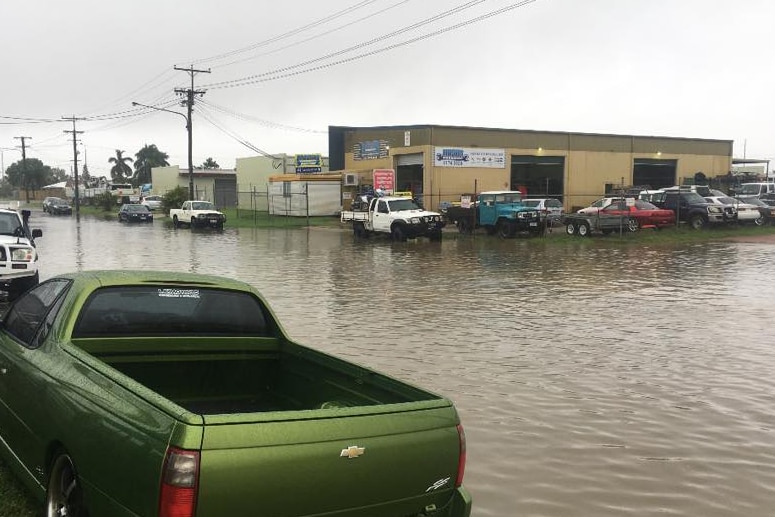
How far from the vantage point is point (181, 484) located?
2.59m

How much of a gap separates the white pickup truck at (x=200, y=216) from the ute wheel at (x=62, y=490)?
40.0m

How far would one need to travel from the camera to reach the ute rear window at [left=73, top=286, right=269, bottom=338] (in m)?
4.31

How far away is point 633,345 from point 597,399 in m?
2.75

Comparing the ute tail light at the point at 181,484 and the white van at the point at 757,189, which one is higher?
the white van at the point at 757,189

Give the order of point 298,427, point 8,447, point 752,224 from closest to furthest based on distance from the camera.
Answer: point 298,427
point 8,447
point 752,224

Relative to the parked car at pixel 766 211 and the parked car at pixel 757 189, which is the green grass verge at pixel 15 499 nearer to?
the parked car at pixel 766 211

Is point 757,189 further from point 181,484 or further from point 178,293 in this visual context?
point 181,484

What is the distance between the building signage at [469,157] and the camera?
42.8 m

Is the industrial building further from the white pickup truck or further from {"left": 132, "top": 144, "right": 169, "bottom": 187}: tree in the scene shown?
{"left": 132, "top": 144, "right": 169, "bottom": 187}: tree

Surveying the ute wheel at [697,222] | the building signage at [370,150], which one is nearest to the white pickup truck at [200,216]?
the building signage at [370,150]

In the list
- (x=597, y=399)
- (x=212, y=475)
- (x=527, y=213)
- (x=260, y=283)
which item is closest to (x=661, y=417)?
(x=597, y=399)

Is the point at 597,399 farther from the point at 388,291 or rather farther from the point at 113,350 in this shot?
the point at 388,291

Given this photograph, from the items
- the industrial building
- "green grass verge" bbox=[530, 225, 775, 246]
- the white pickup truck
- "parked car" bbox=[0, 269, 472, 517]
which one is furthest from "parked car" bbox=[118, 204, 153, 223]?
"parked car" bbox=[0, 269, 472, 517]

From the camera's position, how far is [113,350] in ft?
14.2
